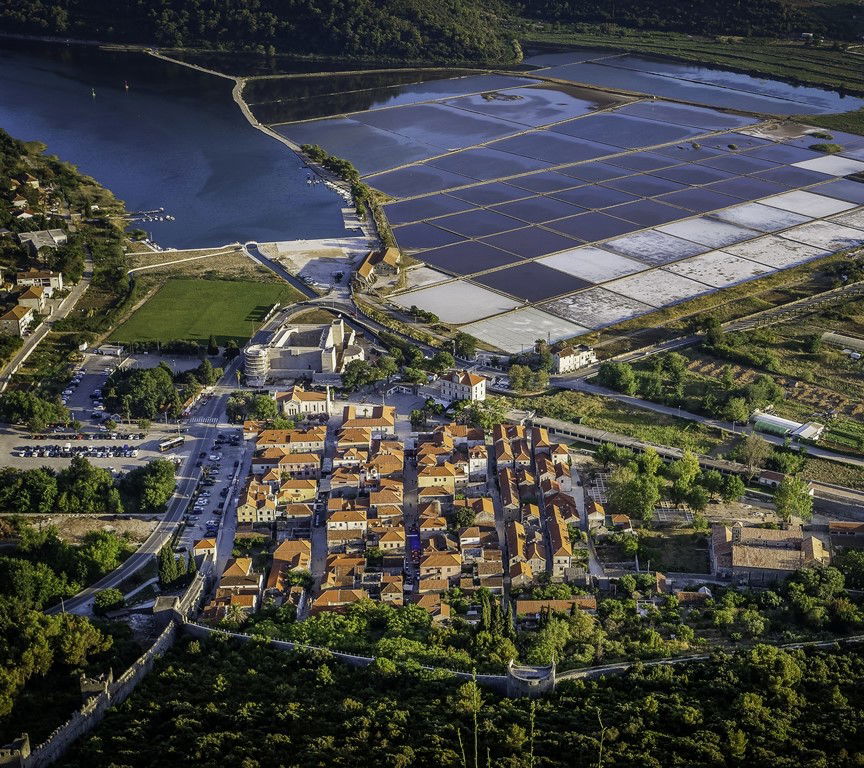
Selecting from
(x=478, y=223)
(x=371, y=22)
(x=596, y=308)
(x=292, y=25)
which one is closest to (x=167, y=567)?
(x=596, y=308)

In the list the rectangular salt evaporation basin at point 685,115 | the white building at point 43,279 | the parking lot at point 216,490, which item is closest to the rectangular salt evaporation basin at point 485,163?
the rectangular salt evaporation basin at point 685,115

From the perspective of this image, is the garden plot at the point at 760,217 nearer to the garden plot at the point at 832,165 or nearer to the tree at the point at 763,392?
the garden plot at the point at 832,165

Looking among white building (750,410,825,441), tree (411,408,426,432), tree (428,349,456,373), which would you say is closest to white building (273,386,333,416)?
tree (411,408,426,432)

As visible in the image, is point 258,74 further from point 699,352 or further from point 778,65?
point 699,352

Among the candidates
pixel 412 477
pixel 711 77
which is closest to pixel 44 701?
pixel 412 477

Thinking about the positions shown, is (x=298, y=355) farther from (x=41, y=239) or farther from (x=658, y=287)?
(x=41, y=239)
